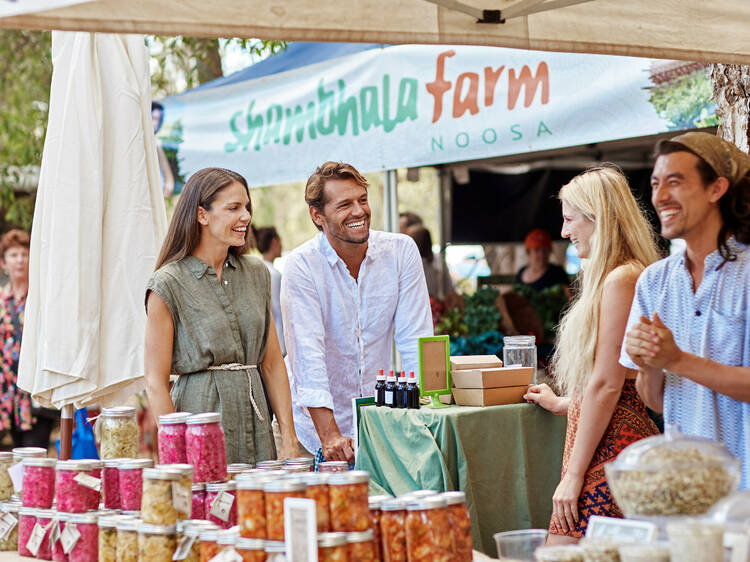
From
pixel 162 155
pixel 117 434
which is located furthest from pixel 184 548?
pixel 162 155

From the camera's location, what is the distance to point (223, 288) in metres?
3.51

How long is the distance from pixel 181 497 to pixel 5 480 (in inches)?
37.7

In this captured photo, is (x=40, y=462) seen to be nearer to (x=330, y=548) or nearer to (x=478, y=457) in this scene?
(x=330, y=548)

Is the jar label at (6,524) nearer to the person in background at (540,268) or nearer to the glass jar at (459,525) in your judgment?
the glass jar at (459,525)

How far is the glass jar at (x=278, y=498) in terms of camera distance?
2154mm

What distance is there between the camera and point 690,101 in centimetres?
422

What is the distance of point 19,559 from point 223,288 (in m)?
1.15

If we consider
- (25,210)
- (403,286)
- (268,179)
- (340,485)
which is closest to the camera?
(340,485)

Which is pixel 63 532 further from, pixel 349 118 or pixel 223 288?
pixel 349 118

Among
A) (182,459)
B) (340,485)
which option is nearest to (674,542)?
(340,485)

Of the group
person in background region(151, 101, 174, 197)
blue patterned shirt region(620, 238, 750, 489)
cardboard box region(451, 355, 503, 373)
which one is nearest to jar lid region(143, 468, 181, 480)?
blue patterned shirt region(620, 238, 750, 489)

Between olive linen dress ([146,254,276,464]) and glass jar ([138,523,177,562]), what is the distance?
0.97 meters

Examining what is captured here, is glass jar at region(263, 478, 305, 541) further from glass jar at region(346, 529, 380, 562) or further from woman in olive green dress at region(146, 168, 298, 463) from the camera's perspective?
woman in olive green dress at region(146, 168, 298, 463)

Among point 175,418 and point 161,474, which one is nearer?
point 161,474
